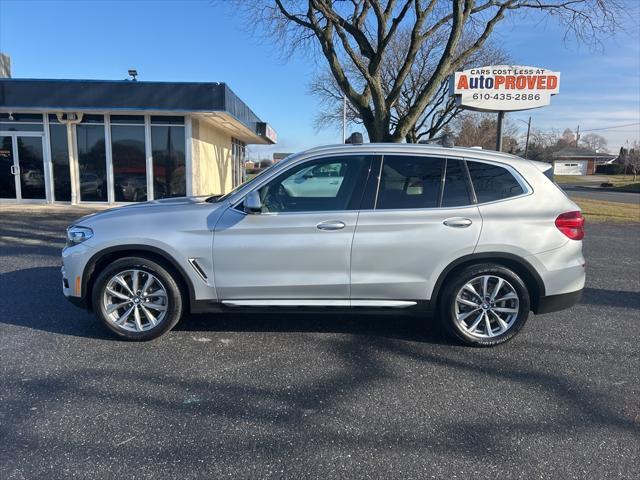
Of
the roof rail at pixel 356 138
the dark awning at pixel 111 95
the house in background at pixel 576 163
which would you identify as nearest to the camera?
the roof rail at pixel 356 138

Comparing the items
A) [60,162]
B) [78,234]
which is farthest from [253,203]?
[60,162]

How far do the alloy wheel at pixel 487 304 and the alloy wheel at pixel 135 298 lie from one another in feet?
8.70

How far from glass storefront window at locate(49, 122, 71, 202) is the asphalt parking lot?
40.7 feet

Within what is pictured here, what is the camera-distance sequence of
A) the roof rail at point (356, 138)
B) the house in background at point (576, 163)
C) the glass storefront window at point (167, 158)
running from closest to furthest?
1. the roof rail at point (356, 138)
2. the glass storefront window at point (167, 158)
3. the house in background at point (576, 163)

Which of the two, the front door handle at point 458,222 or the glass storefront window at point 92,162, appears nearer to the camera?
the front door handle at point 458,222

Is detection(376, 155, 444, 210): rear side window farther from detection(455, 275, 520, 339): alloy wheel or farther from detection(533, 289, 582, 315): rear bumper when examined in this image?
detection(533, 289, 582, 315): rear bumper

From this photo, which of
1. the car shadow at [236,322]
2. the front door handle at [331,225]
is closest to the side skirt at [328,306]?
the car shadow at [236,322]

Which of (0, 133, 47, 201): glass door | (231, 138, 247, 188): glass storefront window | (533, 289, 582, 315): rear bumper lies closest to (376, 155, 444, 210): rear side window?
(533, 289, 582, 315): rear bumper

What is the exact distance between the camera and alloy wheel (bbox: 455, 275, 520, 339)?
4.11m

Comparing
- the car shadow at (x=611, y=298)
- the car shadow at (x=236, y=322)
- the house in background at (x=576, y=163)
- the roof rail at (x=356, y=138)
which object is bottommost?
the car shadow at (x=236, y=322)

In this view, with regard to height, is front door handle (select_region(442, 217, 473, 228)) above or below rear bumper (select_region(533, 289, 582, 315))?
above

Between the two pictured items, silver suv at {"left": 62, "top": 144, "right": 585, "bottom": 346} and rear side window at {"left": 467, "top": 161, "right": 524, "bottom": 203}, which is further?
rear side window at {"left": 467, "top": 161, "right": 524, "bottom": 203}

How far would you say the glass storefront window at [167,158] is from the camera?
15820 mm

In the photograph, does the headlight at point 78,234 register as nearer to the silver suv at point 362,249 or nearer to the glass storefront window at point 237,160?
the silver suv at point 362,249
